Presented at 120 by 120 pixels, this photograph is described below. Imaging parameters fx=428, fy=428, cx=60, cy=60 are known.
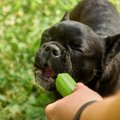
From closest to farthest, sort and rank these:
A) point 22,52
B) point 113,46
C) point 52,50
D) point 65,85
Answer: point 65,85 < point 52,50 < point 113,46 < point 22,52

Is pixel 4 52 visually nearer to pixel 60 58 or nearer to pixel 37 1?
pixel 37 1

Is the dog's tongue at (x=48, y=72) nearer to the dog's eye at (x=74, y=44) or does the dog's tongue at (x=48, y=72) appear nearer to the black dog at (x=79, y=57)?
the black dog at (x=79, y=57)

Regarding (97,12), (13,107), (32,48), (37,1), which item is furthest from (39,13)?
(13,107)

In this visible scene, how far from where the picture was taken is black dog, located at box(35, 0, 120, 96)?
3.13 metres

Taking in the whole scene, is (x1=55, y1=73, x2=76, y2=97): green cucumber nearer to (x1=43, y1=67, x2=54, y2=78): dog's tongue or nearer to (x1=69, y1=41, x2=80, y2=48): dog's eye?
(x1=43, y1=67, x2=54, y2=78): dog's tongue

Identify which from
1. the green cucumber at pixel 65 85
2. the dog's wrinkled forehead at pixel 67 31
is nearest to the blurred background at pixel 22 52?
the dog's wrinkled forehead at pixel 67 31

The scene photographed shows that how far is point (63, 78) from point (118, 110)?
0.81m

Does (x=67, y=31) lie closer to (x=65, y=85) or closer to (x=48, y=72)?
(x=48, y=72)

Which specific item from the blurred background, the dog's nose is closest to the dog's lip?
the dog's nose

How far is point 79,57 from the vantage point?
3.25 metres

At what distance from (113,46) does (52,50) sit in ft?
1.80

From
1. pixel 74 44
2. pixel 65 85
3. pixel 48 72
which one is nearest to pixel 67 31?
pixel 74 44

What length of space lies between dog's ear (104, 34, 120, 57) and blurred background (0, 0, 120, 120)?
2.56ft

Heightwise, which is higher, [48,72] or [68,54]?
[68,54]
